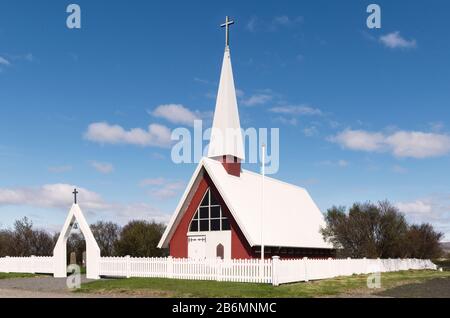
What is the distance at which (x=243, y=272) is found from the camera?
27.6 metres

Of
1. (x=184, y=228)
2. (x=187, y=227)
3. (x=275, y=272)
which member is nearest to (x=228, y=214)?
(x=187, y=227)

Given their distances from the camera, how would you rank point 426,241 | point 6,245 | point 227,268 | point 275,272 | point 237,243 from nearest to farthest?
point 275,272
point 227,268
point 237,243
point 426,241
point 6,245

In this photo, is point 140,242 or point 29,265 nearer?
point 29,265

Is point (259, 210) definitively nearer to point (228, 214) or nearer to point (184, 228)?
point (228, 214)

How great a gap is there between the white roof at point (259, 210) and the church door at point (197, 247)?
1.77 meters

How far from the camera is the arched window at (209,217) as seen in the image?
35.1 meters

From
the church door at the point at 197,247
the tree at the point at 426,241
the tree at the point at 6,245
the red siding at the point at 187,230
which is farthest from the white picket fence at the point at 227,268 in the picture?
the tree at the point at 6,245

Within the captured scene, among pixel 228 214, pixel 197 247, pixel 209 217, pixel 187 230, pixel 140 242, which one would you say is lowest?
pixel 140 242

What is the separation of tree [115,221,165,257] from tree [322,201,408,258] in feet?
60.5

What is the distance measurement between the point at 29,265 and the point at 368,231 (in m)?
26.1

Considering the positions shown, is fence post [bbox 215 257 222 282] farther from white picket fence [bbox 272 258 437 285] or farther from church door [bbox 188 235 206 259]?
church door [bbox 188 235 206 259]

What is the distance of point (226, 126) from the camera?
38188 millimetres
